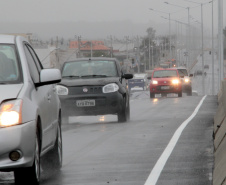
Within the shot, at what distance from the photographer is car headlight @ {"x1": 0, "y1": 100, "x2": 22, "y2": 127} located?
8.32m

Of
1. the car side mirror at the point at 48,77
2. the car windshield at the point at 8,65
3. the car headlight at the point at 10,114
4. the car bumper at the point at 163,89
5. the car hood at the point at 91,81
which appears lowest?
the car bumper at the point at 163,89

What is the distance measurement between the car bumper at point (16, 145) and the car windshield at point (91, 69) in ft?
44.3

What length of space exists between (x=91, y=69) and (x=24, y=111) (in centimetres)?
1372

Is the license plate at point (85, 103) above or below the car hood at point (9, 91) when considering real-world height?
below

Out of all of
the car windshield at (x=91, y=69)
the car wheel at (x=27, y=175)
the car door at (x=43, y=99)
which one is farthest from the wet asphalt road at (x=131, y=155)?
the car windshield at (x=91, y=69)

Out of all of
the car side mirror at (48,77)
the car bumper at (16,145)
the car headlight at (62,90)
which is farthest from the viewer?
the car headlight at (62,90)

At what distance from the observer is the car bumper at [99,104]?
2119 cm

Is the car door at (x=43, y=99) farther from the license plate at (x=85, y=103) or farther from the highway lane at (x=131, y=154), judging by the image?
the license plate at (x=85, y=103)

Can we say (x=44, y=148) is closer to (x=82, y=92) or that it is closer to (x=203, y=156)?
(x=203, y=156)

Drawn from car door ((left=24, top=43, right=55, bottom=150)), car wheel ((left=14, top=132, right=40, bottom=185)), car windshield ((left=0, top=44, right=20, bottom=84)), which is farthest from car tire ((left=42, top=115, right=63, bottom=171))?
car wheel ((left=14, top=132, right=40, bottom=185))

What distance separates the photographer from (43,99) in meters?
9.76

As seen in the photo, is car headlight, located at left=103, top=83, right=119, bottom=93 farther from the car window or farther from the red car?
the red car

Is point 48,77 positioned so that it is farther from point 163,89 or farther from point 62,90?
point 163,89

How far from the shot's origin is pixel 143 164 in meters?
11.4
